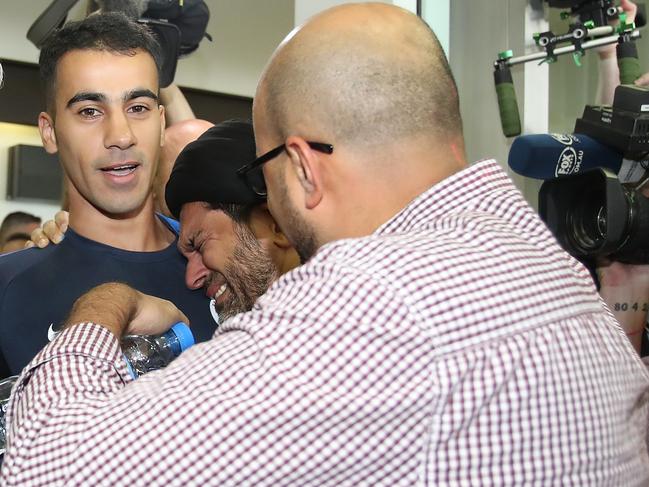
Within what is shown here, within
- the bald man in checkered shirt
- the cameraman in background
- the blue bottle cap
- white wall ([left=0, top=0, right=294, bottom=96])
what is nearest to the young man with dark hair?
the blue bottle cap

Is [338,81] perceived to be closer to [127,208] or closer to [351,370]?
[351,370]

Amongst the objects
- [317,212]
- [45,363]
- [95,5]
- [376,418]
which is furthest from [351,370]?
[95,5]

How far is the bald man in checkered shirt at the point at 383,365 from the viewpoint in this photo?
816 millimetres

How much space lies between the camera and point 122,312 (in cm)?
116

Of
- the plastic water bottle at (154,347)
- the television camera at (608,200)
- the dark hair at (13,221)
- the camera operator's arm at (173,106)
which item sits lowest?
the dark hair at (13,221)

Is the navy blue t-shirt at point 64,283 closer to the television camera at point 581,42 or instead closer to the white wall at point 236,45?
the television camera at point 581,42

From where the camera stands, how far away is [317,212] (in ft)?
3.37

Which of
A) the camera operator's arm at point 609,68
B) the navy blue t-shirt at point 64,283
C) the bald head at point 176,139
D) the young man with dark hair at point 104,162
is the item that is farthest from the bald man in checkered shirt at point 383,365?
the camera operator's arm at point 609,68

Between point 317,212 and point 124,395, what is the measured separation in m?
0.30

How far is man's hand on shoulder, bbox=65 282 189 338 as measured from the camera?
3.62ft

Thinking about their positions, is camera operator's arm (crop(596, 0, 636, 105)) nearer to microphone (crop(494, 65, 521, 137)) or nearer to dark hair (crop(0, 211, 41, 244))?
microphone (crop(494, 65, 521, 137))

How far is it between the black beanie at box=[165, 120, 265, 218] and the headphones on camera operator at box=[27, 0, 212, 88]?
1.50ft

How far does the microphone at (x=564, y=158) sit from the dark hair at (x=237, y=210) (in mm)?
528

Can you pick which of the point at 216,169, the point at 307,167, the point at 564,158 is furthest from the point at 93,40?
the point at 564,158
